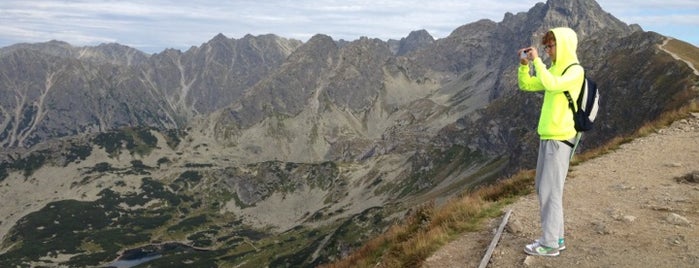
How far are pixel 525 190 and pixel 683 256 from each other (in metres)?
7.18

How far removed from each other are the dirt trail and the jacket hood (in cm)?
422

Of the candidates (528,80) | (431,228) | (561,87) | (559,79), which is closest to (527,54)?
(528,80)

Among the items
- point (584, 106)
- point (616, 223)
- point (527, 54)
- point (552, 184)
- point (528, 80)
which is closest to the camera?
point (584, 106)

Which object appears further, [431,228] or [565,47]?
[431,228]

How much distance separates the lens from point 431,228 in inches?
563

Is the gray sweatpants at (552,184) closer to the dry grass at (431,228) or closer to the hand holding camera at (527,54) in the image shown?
the hand holding camera at (527,54)

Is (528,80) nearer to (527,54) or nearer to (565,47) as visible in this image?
(527,54)

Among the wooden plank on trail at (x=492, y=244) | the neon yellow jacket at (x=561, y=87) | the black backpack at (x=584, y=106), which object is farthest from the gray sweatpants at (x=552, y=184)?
the wooden plank on trail at (x=492, y=244)

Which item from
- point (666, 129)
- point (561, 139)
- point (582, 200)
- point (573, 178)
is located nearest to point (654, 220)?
point (582, 200)

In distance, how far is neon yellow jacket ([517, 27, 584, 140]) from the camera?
10.4 meters

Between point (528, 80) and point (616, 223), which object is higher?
point (528, 80)

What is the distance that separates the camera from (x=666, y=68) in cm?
15200

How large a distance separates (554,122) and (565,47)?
1.61 m

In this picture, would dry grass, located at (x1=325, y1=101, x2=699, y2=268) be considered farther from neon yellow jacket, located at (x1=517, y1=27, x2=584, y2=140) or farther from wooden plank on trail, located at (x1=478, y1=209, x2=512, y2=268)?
neon yellow jacket, located at (x1=517, y1=27, x2=584, y2=140)
